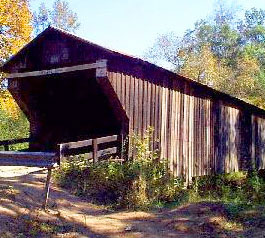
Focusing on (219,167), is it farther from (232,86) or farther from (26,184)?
(232,86)

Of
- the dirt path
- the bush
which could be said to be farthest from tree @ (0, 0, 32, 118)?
the dirt path

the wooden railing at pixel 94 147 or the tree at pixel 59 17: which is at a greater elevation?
the tree at pixel 59 17

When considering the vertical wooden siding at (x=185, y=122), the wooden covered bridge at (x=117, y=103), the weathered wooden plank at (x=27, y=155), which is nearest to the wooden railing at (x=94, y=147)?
the wooden covered bridge at (x=117, y=103)

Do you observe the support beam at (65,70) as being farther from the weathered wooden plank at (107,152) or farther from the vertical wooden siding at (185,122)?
the weathered wooden plank at (107,152)

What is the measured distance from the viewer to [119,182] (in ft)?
35.0

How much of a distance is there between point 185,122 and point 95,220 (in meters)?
7.63

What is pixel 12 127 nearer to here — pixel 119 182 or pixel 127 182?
pixel 119 182

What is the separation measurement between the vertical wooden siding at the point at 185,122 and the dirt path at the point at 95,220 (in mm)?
4339

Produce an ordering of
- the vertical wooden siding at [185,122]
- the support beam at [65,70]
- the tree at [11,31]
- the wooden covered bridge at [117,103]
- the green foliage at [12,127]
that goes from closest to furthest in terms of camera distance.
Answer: the support beam at [65,70] < the wooden covered bridge at [117,103] < the vertical wooden siding at [185,122] < the tree at [11,31] < the green foliage at [12,127]

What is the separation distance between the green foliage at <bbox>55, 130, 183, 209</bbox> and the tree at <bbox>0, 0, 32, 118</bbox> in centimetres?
1332

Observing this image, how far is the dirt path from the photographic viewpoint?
24.8ft

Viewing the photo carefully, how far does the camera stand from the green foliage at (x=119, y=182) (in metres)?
10.3

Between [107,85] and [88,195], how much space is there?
370 cm

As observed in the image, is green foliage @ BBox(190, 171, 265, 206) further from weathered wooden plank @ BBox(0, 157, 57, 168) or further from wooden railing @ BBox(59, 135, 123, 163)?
weathered wooden plank @ BBox(0, 157, 57, 168)
